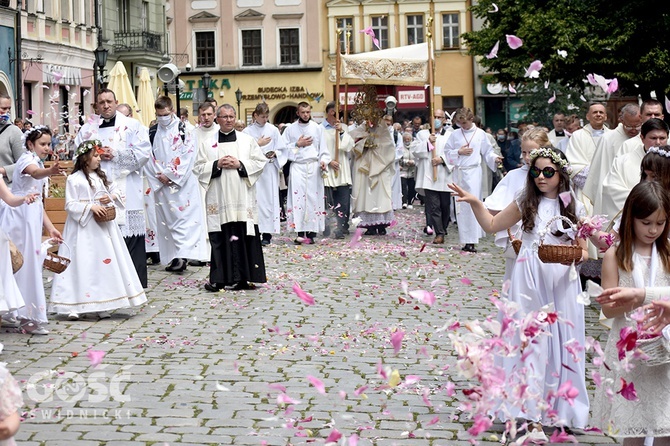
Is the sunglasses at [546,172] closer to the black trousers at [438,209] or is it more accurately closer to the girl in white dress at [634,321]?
the girl in white dress at [634,321]

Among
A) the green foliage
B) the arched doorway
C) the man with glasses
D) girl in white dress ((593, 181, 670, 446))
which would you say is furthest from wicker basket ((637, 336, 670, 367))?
the arched doorway

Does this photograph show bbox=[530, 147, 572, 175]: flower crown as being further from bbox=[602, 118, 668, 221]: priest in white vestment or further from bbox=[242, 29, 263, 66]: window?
bbox=[242, 29, 263, 66]: window

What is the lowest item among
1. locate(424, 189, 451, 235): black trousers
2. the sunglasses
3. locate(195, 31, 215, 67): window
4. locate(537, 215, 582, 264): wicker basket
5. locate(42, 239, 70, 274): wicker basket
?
locate(42, 239, 70, 274): wicker basket

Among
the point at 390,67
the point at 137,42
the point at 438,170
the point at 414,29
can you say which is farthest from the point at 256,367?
the point at 414,29

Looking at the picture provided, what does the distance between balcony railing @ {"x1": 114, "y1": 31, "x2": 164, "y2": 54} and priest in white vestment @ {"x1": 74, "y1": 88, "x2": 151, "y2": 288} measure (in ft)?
117

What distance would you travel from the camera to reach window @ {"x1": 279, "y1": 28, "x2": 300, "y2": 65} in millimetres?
59250

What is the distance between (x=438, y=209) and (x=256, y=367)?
10.1 m

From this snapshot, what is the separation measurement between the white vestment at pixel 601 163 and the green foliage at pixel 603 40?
2600cm

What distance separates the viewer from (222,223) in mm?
12641

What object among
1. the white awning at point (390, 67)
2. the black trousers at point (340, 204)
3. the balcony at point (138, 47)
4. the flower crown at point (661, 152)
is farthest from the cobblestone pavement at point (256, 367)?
the balcony at point (138, 47)

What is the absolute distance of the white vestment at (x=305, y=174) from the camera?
18.8 meters

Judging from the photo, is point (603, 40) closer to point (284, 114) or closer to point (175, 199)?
point (175, 199)

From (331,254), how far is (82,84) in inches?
1069

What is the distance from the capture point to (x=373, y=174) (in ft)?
64.3
